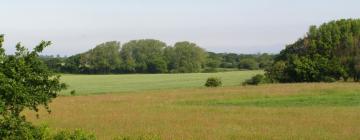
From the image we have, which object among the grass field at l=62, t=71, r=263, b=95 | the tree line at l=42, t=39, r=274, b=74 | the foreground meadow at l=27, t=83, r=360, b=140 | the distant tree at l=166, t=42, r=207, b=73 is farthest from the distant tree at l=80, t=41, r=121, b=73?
the foreground meadow at l=27, t=83, r=360, b=140

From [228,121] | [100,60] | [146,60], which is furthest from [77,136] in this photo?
[146,60]

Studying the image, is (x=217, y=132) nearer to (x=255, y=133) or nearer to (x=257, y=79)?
(x=255, y=133)

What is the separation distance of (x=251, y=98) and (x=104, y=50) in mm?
86270

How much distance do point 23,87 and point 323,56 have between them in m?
67.3

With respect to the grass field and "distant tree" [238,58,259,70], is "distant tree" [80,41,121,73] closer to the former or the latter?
"distant tree" [238,58,259,70]

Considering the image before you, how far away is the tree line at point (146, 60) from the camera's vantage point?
409 ft

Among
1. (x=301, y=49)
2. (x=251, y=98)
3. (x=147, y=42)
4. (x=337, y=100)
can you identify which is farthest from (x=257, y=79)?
(x=147, y=42)

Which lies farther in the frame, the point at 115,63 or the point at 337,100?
the point at 115,63

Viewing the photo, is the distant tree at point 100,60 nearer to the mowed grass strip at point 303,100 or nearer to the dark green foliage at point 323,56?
the dark green foliage at point 323,56

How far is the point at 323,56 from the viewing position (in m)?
74.4

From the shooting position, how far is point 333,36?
76188 mm

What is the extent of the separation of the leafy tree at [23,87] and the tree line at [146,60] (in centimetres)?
11056

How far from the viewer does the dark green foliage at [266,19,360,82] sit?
70.4 m

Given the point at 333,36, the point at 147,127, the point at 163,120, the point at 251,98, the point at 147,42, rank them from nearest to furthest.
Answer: the point at 147,127, the point at 163,120, the point at 251,98, the point at 333,36, the point at 147,42
